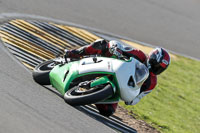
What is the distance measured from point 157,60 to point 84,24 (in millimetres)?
5250

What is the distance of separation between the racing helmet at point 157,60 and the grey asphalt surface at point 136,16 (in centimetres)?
475

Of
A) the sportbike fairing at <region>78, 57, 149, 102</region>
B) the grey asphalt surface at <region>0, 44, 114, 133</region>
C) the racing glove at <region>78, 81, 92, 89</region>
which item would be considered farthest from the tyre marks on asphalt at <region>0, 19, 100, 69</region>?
the racing glove at <region>78, 81, 92, 89</region>

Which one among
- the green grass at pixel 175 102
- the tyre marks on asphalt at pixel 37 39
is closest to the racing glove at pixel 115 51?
the tyre marks on asphalt at pixel 37 39

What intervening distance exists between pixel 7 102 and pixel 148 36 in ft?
28.4

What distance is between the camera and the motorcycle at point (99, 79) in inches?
258

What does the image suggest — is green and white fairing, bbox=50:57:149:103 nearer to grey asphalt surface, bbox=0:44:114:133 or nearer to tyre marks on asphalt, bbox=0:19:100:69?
grey asphalt surface, bbox=0:44:114:133

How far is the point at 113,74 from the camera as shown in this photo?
679cm

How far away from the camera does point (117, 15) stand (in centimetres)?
1459

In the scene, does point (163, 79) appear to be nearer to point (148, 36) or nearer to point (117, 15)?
point (148, 36)

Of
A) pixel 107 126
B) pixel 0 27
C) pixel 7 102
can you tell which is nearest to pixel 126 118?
pixel 107 126

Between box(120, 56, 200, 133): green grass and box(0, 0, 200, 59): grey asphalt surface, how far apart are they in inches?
50.6

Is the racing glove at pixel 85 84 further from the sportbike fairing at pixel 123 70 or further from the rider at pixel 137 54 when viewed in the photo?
the rider at pixel 137 54

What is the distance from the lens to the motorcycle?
655 centimetres

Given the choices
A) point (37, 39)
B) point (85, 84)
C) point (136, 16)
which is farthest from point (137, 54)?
point (136, 16)
